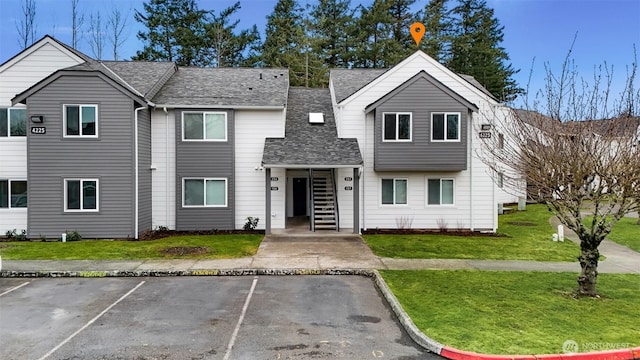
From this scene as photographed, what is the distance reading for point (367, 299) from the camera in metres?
8.98

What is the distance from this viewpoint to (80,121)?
1628 cm

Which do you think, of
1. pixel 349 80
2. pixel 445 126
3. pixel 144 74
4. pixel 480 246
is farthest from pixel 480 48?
pixel 144 74

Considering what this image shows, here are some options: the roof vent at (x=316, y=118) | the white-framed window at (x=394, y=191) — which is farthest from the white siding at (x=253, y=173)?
the white-framed window at (x=394, y=191)

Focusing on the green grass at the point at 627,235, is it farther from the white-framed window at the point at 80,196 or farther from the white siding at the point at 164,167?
the white-framed window at the point at 80,196

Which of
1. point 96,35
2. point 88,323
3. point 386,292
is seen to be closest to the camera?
point 88,323

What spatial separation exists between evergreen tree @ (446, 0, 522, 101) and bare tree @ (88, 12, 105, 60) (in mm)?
31256

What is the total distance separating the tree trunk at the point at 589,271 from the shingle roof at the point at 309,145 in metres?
9.61

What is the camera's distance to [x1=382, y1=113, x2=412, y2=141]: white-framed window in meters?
18.0

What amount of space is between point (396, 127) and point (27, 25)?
30804 millimetres

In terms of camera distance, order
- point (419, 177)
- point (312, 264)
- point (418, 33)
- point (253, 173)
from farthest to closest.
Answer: point (418, 33) < point (419, 177) < point (253, 173) < point (312, 264)

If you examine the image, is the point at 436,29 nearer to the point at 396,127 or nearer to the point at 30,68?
the point at 396,127

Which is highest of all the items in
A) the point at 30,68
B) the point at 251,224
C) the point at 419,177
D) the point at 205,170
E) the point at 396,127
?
the point at 30,68

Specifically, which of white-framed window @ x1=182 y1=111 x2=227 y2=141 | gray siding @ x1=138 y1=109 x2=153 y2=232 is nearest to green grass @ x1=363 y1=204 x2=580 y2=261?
white-framed window @ x1=182 y1=111 x2=227 y2=141

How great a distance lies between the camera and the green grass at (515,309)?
251 inches
